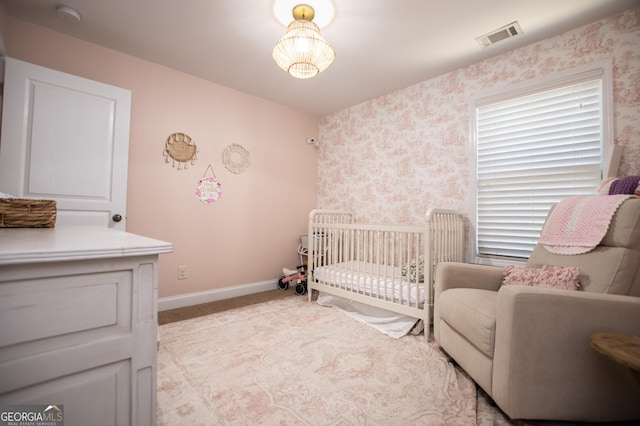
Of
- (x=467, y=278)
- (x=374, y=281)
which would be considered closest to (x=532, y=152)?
(x=467, y=278)

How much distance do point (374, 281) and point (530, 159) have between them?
1.60 metres

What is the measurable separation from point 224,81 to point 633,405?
3.55m

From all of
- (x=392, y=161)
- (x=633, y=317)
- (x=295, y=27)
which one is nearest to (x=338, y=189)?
(x=392, y=161)

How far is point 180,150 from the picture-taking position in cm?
259

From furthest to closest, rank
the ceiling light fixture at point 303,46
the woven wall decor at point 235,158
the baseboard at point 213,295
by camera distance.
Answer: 1. the woven wall decor at point 235,158
2. the baseboard at point 213,295
3. the ceiling light fixture at point 303,46

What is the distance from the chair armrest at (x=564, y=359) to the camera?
1079mm

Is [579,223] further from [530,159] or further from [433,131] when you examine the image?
[433,131]

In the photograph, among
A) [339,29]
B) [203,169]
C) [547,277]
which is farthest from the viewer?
[203,169]

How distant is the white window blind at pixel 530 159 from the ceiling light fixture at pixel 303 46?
1.57 meters

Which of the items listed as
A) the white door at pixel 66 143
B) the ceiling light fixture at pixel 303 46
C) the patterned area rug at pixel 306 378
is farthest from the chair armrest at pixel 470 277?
the white door at pixel 66 143

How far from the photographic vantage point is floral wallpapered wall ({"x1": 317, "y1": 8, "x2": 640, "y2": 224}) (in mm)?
1784

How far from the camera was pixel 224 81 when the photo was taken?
2.78 metres

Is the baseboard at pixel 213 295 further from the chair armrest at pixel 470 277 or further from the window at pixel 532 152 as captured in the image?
the window at pixel 532 152

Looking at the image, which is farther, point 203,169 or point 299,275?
point 299,275
